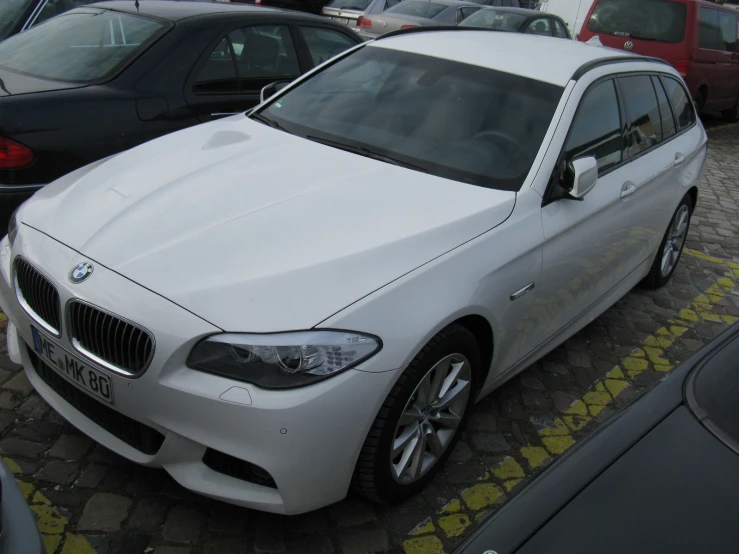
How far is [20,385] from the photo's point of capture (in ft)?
11.3

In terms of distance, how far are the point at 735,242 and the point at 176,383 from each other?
6.00 meters

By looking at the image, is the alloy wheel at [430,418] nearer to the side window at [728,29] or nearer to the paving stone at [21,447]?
the paving stone at [21,447]

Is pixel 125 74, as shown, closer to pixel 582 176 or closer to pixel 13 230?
pixel 13 230

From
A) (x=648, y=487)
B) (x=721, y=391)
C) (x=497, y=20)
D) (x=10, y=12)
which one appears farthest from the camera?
(x=497, y=20)

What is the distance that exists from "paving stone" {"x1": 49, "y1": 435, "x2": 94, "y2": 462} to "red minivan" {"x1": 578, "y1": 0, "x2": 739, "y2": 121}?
389 inches

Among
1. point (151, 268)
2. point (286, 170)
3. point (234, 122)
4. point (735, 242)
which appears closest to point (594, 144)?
point (286, 170)

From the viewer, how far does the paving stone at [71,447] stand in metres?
3.02

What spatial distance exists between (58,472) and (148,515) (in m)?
0.45

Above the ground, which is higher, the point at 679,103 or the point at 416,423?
the point at 679,103

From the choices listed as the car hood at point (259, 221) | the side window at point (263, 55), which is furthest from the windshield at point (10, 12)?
the car hood at point (259, 221)

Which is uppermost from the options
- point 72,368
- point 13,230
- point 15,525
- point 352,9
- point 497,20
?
point 13,230

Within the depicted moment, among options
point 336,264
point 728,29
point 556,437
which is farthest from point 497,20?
point 336,264

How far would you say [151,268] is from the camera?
Answer: 256cm

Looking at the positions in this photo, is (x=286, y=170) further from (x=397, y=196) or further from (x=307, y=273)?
(x=307, y=273)
